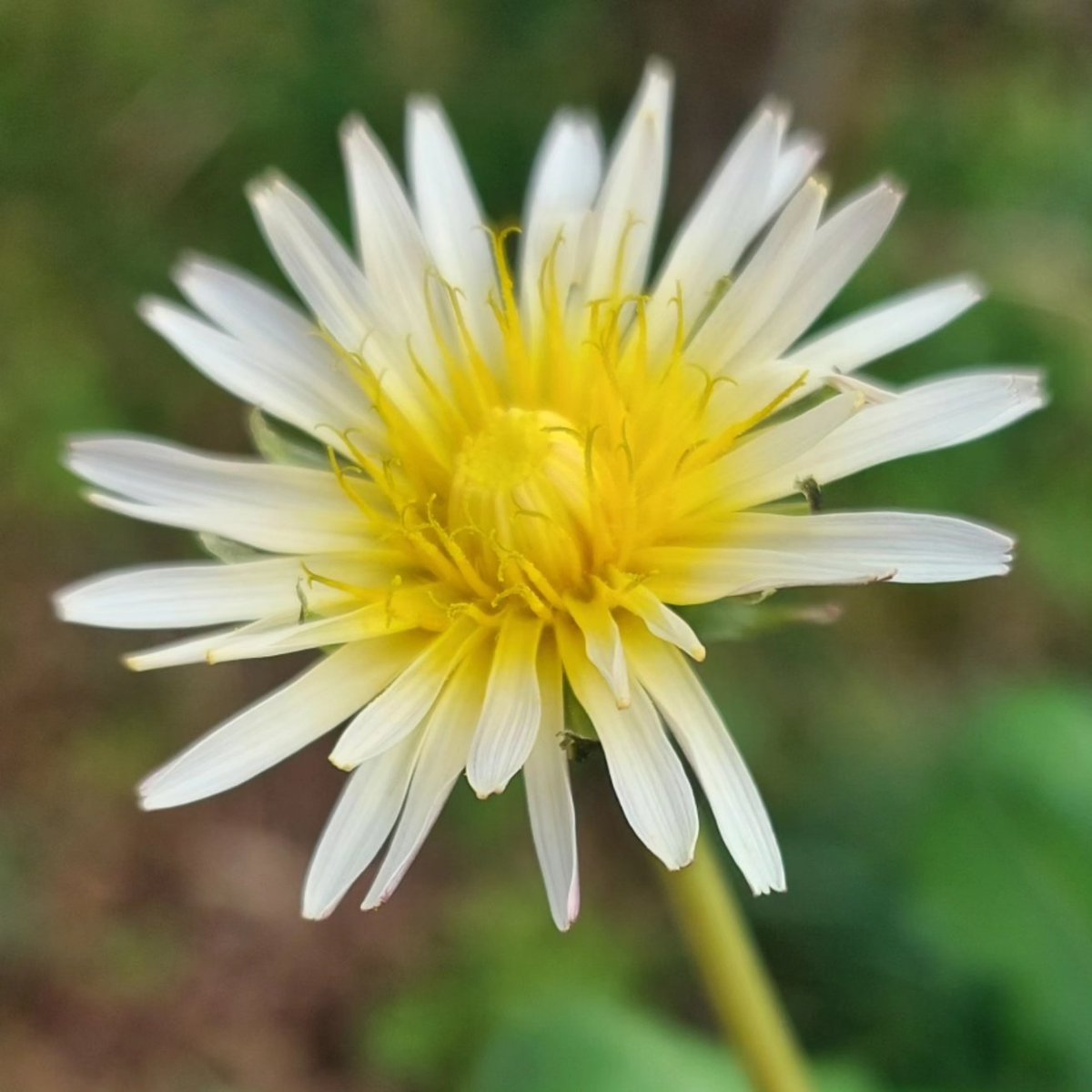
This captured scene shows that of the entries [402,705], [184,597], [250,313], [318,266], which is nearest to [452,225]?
[318,266]

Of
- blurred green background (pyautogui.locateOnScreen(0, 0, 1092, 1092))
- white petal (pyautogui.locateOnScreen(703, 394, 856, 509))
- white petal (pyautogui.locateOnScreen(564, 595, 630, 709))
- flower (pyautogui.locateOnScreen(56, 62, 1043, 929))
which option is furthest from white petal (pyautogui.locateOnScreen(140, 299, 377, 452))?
blurred green background (pyautogui.locateOnScreen(0, 0, 1092, 1092))

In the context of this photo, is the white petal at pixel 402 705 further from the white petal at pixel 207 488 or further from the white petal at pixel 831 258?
the white petal at pixel 831 258

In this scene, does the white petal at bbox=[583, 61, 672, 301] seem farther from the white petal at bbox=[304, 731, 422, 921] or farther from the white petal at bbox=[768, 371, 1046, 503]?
the white petal at bbox=[304, 731, 422, 921]

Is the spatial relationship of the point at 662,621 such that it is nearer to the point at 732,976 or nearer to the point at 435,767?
the point at 435,767

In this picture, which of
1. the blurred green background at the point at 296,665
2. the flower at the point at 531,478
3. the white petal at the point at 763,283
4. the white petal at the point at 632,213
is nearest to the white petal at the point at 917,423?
the flower at the point at 531,478

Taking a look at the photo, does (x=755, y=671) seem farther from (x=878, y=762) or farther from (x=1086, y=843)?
(x=1086, y=843)

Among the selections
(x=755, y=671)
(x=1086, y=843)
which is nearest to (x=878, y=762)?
(x=755, y=671)

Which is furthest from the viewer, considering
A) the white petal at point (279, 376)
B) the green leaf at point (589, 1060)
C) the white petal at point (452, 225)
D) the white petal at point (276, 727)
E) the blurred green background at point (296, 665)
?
the blurred green background at point (296, 665)
